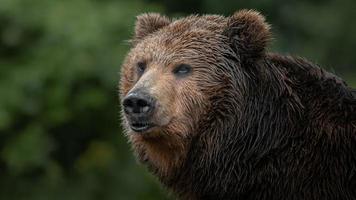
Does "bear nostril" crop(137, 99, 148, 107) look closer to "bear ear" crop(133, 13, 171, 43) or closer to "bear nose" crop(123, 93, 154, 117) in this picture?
"bear nose" crop(123, 93, 154, 117)

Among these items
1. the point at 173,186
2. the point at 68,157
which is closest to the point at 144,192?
the point at 68,157

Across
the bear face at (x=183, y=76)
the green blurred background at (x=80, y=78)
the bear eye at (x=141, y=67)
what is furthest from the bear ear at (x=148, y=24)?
the green blurred background at (x=80, y=78)

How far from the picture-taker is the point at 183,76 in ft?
23.6

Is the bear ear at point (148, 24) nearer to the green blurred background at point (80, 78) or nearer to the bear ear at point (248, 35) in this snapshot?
the bear ear at point (248, 35)

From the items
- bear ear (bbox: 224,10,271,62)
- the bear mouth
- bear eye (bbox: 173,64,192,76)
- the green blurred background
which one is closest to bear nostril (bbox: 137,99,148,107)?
the bear mouth

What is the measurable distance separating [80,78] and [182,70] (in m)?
5.94

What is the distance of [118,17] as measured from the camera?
12977 millimetres

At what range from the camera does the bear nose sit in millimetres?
6902

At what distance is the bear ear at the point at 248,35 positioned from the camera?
23.8ft

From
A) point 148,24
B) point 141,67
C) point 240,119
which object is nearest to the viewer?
point 240,119

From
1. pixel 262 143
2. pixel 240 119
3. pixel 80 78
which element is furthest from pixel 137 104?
pixel 80 78

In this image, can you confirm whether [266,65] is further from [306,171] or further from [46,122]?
[46,122]

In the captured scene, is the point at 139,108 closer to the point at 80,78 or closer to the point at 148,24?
the point at 148,24

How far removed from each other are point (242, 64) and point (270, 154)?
1.83ft
